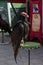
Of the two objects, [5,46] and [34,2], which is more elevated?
[34,2]

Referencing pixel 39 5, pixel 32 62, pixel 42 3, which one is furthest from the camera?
pixel 42 3

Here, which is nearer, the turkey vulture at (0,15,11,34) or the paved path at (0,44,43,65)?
the turkey vulture at (0,15,11,34)

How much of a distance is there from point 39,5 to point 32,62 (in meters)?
2.89

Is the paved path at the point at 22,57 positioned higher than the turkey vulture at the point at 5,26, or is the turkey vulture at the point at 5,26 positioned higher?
the turkey vulture at the point at 5,26

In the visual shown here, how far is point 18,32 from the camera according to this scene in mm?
890

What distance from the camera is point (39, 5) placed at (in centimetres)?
932

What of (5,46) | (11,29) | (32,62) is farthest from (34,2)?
(11,29)

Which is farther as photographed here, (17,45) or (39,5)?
(39,5)

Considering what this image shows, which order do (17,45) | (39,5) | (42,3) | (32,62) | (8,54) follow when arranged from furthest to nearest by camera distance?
(42,3) → (39,5) → (8,54) → (32,62) → (17,45)

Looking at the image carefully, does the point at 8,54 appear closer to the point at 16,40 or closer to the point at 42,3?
the point at 42,3

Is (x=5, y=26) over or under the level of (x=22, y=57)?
over

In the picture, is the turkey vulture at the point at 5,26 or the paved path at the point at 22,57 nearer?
the turkey vulture at the point at 5,26

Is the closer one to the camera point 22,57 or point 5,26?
point 5,26

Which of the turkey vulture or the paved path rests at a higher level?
the turkey vulture
